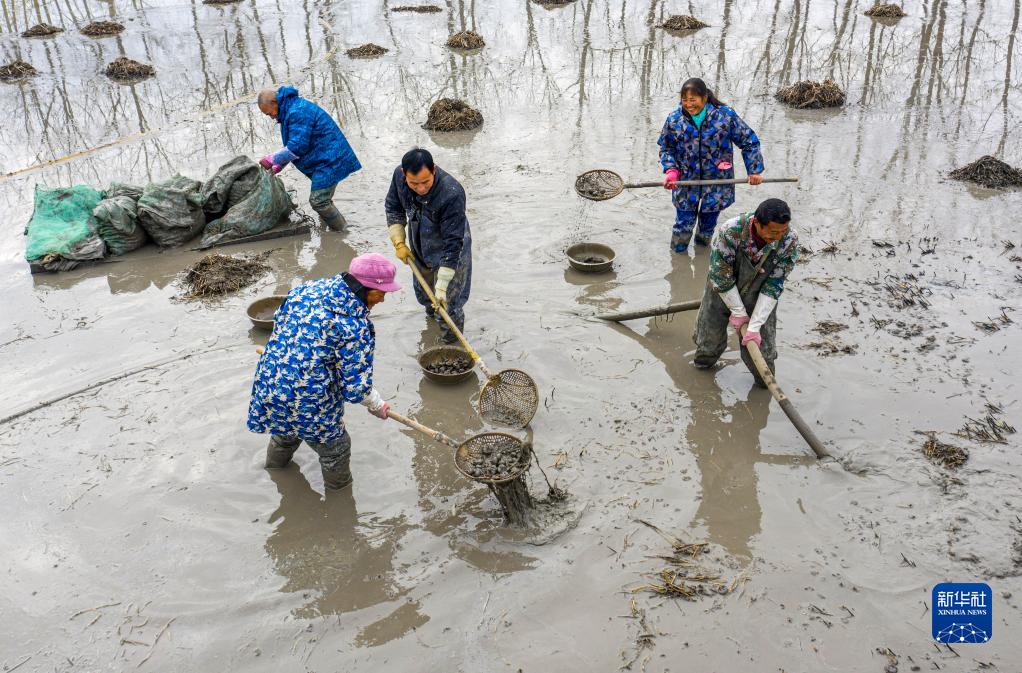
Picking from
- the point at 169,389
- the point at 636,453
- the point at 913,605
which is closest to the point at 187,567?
the point at 169,389

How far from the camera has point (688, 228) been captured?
658cm

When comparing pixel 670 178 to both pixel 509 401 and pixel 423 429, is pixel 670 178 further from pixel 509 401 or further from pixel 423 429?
pixel 423 429

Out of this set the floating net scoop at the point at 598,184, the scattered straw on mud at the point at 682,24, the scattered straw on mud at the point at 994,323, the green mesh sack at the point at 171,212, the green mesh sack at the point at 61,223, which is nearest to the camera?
the scattered straw on mud at the point at 994,323

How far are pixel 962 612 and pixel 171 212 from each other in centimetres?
711

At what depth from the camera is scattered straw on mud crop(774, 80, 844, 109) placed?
9789mm

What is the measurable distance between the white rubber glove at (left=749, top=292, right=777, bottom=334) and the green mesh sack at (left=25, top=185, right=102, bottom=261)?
19.8 ft

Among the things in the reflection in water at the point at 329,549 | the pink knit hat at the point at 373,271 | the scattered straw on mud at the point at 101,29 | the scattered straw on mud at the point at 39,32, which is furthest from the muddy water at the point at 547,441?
the scattered straw on mud at the point at 39,32

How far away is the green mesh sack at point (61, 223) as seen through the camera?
6.62m

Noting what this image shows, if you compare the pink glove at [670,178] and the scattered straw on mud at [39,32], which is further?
the scattered straw on mud at [39,32]

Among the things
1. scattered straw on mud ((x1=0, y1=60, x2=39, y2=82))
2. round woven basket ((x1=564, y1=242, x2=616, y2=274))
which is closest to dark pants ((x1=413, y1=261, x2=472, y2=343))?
round woven basket ((x1=564, y1=242, x2=616, y2=274))

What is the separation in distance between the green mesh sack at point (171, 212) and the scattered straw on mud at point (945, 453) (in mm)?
6717

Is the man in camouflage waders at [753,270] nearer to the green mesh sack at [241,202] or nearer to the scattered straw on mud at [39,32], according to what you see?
the green mesh sack at [241,202]

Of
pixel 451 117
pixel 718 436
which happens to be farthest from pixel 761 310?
pixel 451 117

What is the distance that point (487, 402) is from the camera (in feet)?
15.7
